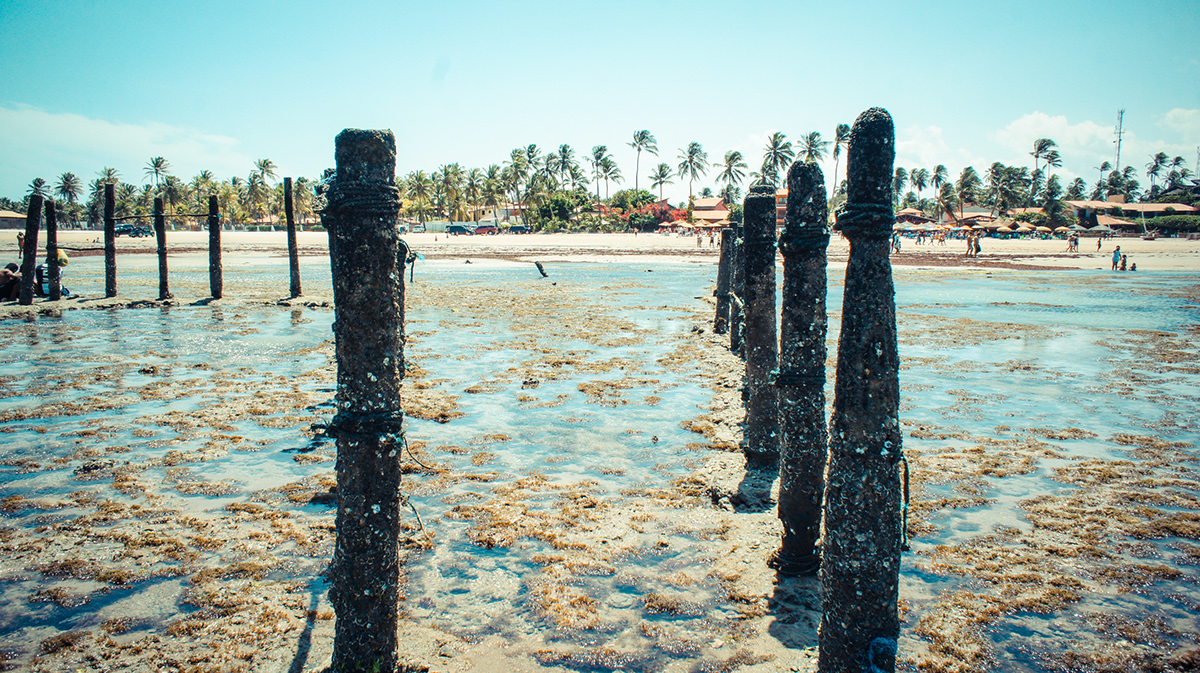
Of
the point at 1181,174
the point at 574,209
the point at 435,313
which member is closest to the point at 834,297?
the point at 435,313

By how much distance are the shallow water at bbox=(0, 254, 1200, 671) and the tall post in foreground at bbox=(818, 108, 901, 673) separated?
1330mm

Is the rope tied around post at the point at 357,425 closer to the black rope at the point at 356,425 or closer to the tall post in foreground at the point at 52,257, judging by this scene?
the black rope at the point at 356,425

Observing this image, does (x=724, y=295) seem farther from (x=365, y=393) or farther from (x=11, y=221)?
(x=11, y=221)

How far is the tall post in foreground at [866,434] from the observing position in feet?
10.4

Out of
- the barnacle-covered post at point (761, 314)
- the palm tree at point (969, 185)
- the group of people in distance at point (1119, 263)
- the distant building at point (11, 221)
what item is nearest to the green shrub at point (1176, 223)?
the palm tree at point (969, 185)

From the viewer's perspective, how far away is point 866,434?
3.23 metres

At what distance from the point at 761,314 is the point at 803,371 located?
1.96 metres

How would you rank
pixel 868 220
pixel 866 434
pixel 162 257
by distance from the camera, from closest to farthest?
pixel 868 220 → pixel 866 434 → pixel 162 257

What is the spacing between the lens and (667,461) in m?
7.85

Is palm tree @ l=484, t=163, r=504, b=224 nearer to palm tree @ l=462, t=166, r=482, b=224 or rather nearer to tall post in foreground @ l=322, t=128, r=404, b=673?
palm tree @ l=462, t=166, r=482, b=224

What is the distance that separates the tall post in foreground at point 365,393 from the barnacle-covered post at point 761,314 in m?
4.34

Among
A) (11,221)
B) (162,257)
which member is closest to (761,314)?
(162,257)

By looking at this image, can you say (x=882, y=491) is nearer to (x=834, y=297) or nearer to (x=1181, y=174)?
(x=834, y=297)

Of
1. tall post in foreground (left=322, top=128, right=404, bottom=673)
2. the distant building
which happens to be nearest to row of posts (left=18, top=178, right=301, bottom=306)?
tall post in foreground (left=322, top=128, right=404, bottom=673)
